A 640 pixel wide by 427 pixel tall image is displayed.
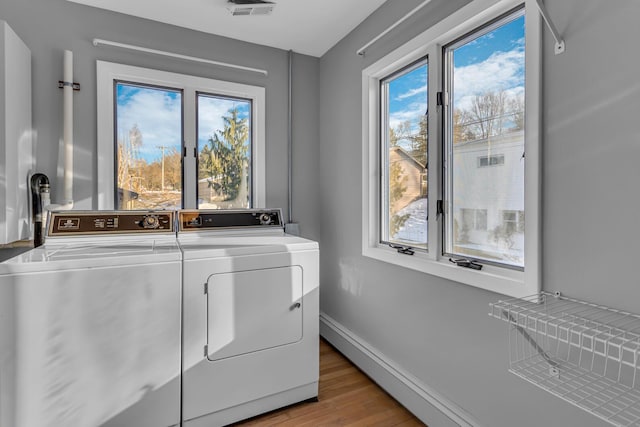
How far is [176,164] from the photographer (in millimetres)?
2561

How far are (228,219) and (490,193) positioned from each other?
5.39ft

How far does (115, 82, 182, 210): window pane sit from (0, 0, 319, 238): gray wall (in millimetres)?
166

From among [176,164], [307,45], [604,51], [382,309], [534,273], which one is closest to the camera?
[604,51]

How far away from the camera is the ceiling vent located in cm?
214

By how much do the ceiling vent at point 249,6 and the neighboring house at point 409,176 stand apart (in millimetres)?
1210

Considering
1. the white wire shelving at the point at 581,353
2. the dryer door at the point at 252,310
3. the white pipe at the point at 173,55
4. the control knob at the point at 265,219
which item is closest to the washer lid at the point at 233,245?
the dryer door at the point at 252,310

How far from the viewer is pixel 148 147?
8.12 feet

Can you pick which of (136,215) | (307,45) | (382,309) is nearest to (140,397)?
(136,215)

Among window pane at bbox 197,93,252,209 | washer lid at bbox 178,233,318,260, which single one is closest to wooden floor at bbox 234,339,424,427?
washer lid at bbox 178,233,318,260

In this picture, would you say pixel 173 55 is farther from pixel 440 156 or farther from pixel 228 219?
pixel 440 156

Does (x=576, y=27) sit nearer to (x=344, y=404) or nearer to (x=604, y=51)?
(x=604, y=51)

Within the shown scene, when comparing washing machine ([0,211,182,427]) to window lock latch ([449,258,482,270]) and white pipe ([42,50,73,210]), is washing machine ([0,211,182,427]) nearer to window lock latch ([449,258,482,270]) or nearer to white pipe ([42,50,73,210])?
white pipe ([42,50,73,210])

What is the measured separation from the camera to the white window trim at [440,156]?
51.7 inches

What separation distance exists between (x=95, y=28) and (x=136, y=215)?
4.26ft
